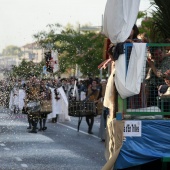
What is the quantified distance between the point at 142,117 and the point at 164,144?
0.46 meters

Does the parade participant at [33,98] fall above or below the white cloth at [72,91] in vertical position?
below

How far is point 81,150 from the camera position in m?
21.3

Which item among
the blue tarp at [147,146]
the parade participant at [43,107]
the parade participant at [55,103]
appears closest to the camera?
the blue tarp at [147,146]

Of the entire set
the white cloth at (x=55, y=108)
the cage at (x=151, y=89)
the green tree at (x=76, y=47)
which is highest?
the green tree at (x=76, y=47)

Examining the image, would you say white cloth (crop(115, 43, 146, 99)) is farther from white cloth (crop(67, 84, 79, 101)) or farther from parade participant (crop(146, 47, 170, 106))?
white cloth (crop(67, 84, 79, 101))

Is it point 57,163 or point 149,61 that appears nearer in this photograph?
point 149,61

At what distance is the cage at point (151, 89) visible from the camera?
11469 millimetres

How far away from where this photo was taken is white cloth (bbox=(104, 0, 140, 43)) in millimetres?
11398

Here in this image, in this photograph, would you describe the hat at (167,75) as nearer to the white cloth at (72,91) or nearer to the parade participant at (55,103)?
the parade participant at (55,103)

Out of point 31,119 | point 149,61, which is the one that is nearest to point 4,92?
point 31,119

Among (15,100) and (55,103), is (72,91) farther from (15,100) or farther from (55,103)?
(55,103)

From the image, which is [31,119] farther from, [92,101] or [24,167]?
[24,167]

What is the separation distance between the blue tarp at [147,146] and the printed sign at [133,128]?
65 millimetres

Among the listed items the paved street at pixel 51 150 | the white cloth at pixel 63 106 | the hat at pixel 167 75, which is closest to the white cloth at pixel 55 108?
the white cloth at pixel 63 106
